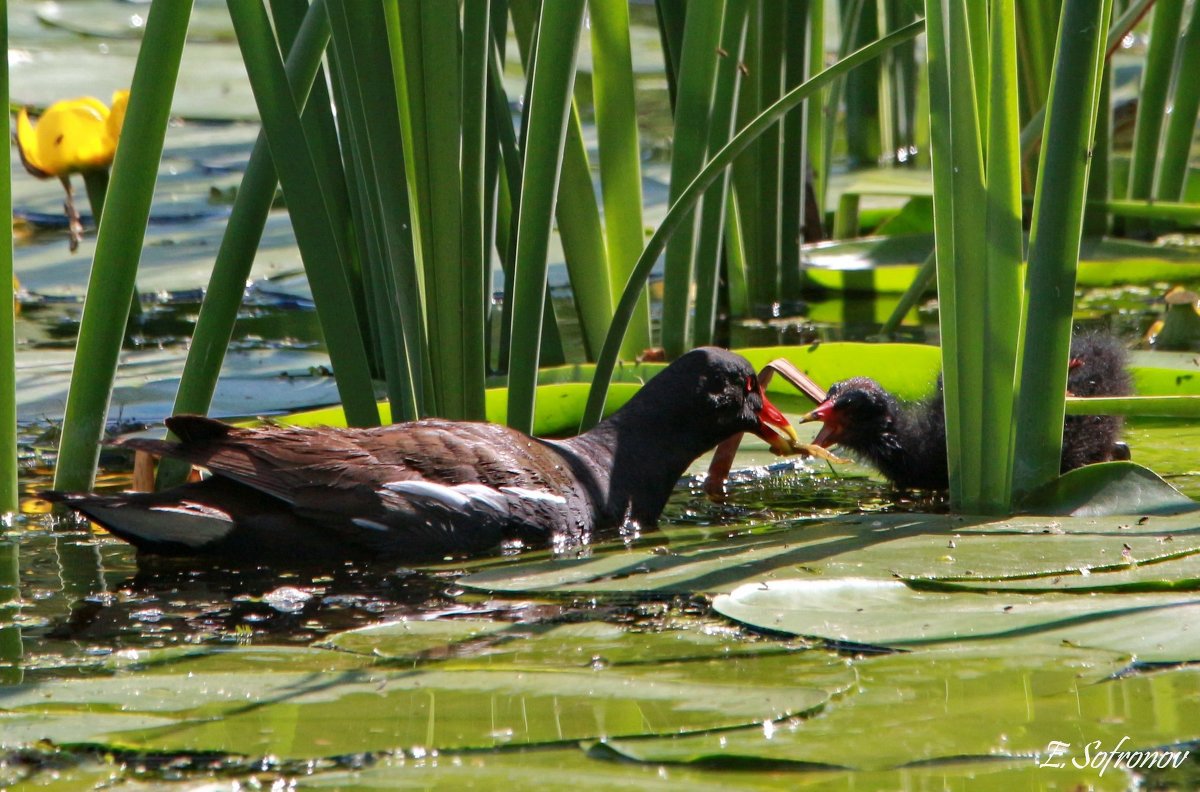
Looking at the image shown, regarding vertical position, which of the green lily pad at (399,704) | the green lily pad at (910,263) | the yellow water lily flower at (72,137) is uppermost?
the yellow water lily flower at (72,137)

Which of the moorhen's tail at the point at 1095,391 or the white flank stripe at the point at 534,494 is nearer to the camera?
the white flank stripe at the point at 534,494

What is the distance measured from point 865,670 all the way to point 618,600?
59 centimetres

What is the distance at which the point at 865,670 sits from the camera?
7.07 ft

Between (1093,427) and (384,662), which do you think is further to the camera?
(1093,427)

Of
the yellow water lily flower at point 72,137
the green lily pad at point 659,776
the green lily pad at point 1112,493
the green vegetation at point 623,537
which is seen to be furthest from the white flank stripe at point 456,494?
the yellow water lily flower at point 72,137

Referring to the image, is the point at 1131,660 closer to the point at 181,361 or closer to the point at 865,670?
the point at 865,670

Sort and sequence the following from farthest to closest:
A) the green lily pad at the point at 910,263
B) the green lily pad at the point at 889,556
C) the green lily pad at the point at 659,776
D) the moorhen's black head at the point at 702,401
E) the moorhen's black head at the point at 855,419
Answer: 1. the green lily pad at the point at 910,263
2. the moorhen's black head at the point at 855,419
3. the moorhen's black head at the point at 702,401
4. the green lily pad at the point at 889,556
5. the green lily pad at the point at 659,776

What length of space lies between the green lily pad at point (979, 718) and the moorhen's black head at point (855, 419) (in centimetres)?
168

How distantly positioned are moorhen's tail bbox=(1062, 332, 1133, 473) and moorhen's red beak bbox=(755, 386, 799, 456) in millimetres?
671

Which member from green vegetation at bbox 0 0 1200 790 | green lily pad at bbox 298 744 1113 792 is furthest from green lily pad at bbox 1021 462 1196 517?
green lily pad at bbox 298 744 1113 792

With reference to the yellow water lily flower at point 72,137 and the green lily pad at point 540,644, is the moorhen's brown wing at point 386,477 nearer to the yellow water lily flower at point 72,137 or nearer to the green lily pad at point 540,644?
the green lily pad at point 540,644

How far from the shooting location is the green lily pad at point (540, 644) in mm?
2289

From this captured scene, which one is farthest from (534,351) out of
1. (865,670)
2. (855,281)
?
(855,281)

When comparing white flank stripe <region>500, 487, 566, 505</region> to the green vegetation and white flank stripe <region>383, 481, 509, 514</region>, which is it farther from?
the green vegetation
